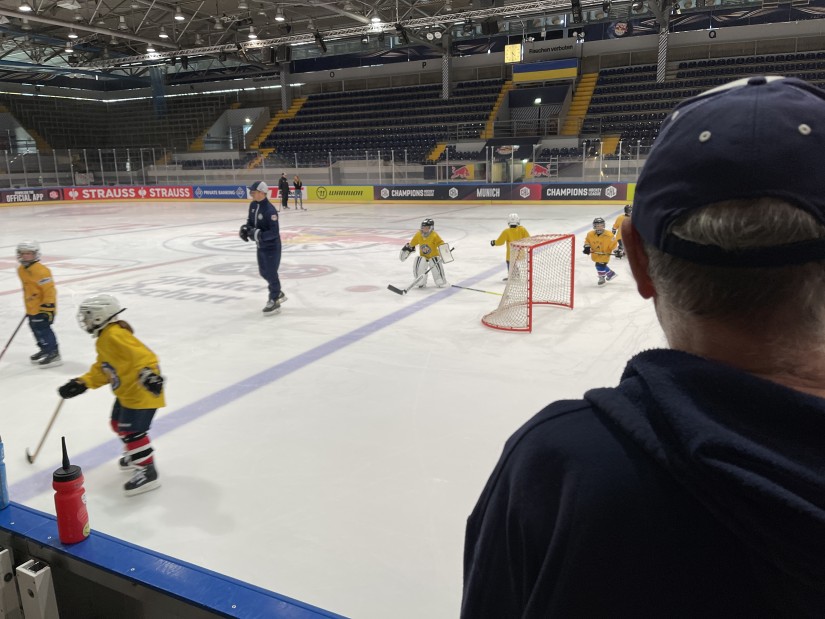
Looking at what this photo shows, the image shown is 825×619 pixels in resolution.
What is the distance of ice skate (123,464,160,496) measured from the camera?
12.3ft

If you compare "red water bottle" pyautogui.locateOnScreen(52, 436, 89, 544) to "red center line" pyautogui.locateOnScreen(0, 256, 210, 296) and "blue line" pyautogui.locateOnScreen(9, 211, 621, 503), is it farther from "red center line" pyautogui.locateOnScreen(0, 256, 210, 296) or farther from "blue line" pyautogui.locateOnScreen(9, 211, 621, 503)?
"red center line" pyautogui.locateOnScreen(0, 256, 210, 296)

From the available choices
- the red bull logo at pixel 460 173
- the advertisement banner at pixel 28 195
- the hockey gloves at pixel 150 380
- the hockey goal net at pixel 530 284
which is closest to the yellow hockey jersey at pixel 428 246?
the hockey goal net at pixel 530 284

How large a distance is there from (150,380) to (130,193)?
30.9 meters

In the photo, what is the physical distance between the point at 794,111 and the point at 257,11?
3347cm

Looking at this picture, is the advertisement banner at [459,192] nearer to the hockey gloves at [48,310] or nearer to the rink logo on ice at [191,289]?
the rink logo on ice at [191,289]

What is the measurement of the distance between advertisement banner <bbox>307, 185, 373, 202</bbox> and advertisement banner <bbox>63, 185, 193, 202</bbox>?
22.0 ft

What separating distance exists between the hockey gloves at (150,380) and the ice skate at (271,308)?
4.44 metres

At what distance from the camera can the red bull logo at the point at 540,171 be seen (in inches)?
936

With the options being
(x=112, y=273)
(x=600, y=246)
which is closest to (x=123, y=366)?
(x=600, y=246)

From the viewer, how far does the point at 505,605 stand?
90 centimetres

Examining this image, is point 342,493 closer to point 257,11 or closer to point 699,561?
point 699,561

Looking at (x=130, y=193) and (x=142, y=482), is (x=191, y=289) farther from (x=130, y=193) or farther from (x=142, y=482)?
(x=130, y=193)

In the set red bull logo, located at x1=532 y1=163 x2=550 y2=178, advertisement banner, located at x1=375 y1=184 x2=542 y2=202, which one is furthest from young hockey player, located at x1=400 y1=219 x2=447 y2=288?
red bull logo, located at x1=532 y1=163 x2=550 y2=178

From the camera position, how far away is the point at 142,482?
3783 millimetres
